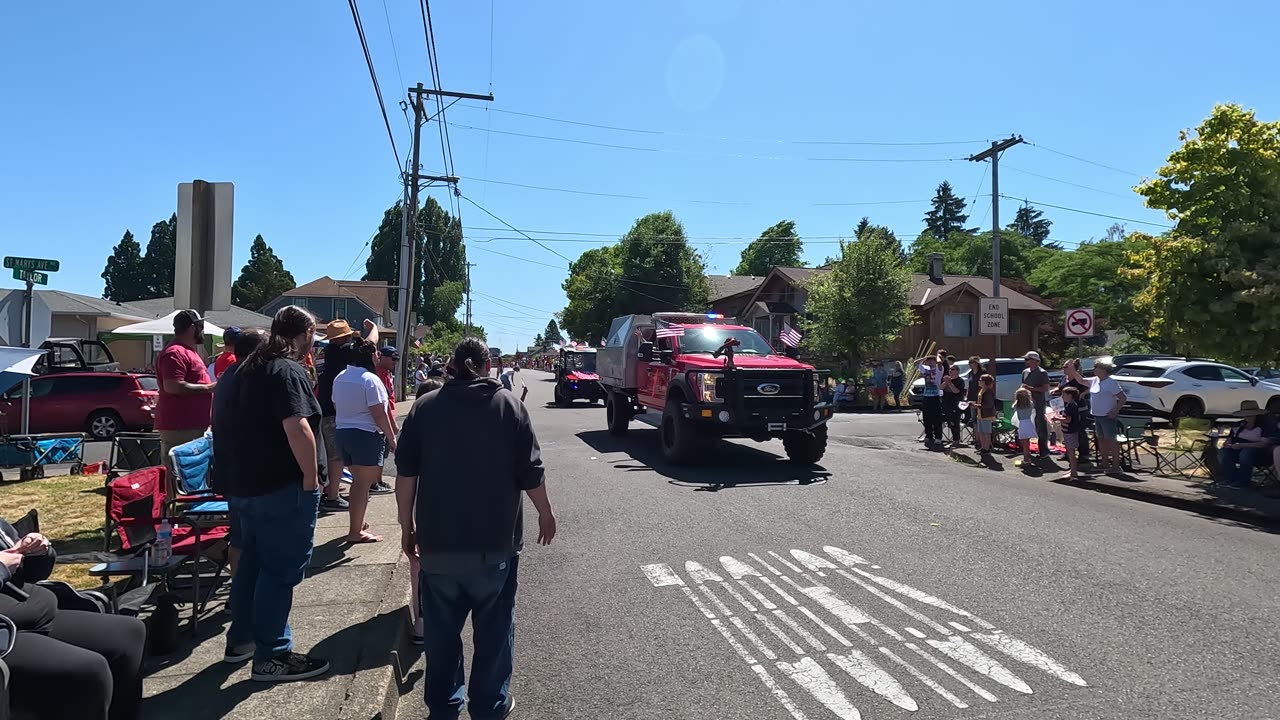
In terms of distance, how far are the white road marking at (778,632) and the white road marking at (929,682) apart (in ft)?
1.66

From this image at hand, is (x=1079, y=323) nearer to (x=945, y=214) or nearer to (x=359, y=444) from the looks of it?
(x=359, y=444)

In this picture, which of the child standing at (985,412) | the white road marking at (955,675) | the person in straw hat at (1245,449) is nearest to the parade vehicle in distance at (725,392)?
the child standing at (985,412)

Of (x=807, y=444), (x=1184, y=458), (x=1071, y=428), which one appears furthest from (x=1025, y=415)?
(x=807, y=444)

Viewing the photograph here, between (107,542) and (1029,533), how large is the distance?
7.82 m

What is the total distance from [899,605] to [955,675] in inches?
48.1

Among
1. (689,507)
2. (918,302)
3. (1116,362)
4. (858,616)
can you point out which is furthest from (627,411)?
(918,302)

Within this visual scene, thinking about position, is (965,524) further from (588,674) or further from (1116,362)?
(1116,362)

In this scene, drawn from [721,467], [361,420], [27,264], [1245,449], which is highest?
[27,264]

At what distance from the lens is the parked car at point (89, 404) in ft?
54.7

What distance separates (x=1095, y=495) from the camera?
1072 centimetres

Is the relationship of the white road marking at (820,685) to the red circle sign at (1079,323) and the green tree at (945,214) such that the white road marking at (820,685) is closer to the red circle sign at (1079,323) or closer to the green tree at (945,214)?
the red circle sign at (1079,323)

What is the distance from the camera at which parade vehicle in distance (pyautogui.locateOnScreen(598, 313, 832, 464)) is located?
38.0ft

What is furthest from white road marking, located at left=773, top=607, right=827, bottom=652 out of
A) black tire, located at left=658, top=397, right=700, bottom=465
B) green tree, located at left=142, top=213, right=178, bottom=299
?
green tree, located at left=142, top=213, right=178, bottom=299

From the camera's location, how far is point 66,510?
8.45m
